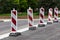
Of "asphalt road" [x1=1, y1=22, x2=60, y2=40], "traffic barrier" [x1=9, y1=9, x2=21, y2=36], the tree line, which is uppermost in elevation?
"traffic barrier" [x1=9, y1=9, x2=21, y2=36]

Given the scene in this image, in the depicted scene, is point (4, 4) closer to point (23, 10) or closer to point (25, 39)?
point (23, 10)

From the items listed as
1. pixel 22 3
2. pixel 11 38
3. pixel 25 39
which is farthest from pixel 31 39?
pixel 22 3

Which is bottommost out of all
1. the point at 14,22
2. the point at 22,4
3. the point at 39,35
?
the point at 22,4

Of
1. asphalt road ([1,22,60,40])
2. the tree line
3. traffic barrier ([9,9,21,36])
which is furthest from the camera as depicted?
the tree line

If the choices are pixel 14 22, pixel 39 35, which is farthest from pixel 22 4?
pixel 39 35

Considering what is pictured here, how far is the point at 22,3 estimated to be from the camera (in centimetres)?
5594

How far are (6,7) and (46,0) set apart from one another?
11521mm

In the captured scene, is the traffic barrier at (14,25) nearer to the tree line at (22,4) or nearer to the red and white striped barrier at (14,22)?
the red and white striped barrier at (14,22)

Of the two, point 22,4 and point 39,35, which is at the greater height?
point 39,35

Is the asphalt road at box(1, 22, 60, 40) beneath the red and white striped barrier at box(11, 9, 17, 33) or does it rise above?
beneath

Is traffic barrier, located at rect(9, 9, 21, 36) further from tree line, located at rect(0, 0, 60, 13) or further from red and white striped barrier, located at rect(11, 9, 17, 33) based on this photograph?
tree line, located at rect(0, 0, 60, 13)

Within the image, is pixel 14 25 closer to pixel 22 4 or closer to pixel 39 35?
pixel 39 35

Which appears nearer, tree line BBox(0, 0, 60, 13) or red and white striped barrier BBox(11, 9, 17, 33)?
red and white striped barrier BBox(11, 9, 17, 33)

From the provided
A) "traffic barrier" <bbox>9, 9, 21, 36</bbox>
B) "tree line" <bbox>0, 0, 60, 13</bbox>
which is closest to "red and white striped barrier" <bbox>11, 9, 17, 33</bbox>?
"traffic barrier" <bbox>9, 9, 21, 36</bbox>
